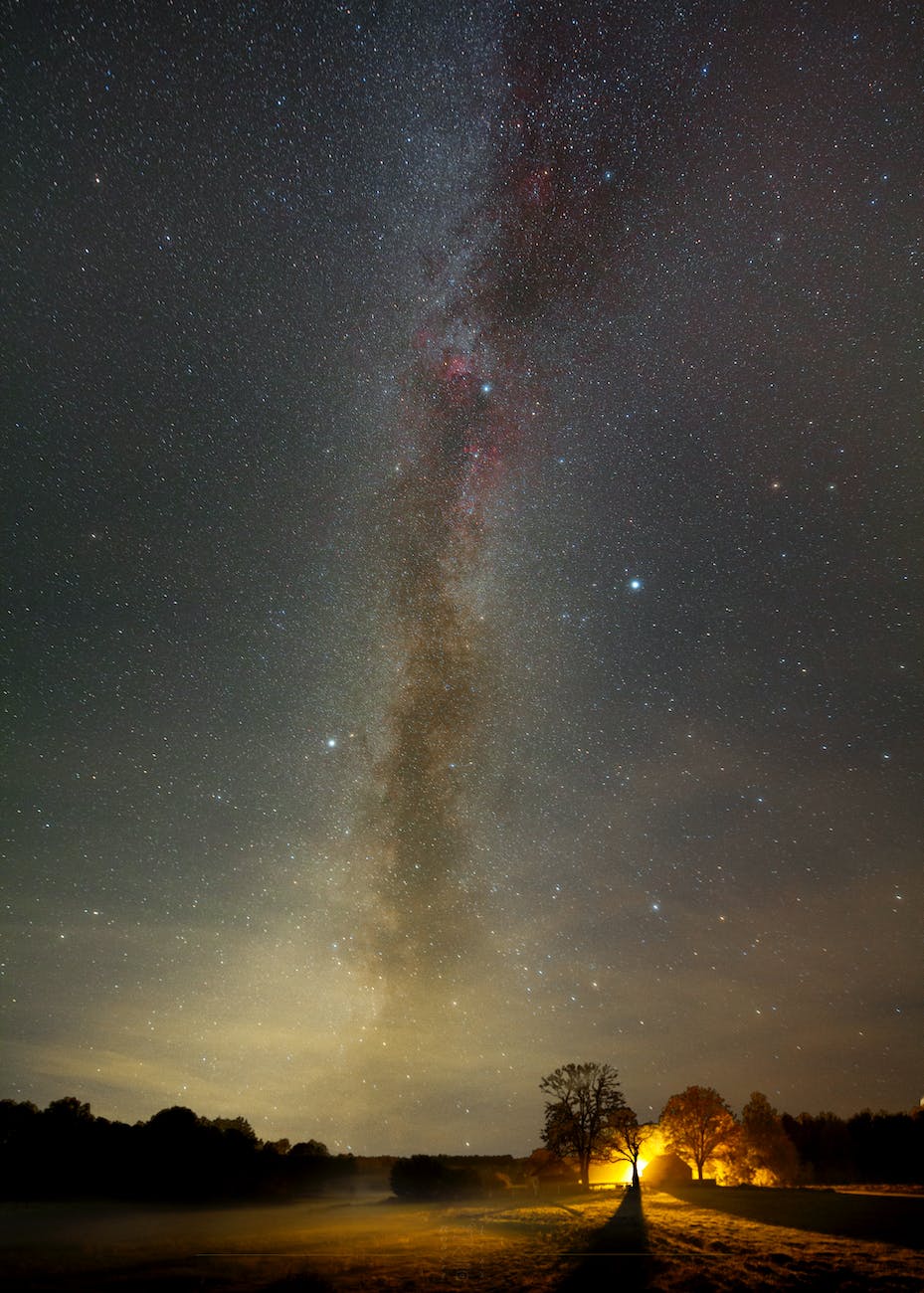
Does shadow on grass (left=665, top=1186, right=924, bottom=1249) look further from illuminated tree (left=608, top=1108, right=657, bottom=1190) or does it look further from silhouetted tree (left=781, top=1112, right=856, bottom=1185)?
silhouetted tree (left=781, top=1112, right=856, bottom=1185)

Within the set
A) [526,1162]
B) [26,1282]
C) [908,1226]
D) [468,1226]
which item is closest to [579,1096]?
[526,1162]

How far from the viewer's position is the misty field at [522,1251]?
16.5 m

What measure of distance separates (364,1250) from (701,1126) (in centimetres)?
5258

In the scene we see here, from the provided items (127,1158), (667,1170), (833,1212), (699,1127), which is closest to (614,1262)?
(833,1212)

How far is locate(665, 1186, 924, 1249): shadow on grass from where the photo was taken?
2286cm

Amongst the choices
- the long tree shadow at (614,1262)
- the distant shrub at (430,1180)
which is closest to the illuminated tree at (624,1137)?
the distant shrub at (430,1180)

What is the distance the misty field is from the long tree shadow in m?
0.06

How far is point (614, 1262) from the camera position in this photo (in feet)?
60.3

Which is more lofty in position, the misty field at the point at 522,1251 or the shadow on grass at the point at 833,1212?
the shadow on grass at the point at 833,1212

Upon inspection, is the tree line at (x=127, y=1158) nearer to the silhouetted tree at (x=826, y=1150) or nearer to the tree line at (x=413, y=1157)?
the tree line at (x=413, y=1157)

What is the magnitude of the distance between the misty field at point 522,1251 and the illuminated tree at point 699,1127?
29.1 metres

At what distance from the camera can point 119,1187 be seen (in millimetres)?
63188

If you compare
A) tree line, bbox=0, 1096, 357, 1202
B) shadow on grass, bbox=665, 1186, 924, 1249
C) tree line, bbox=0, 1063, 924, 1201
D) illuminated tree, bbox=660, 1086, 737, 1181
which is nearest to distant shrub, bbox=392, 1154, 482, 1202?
tree line, bbox=0, 1063, 924, 1201

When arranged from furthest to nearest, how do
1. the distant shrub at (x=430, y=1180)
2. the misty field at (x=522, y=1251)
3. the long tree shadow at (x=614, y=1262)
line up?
1. the distant shrub at (x=430, y=1180)
2. the misty field at (x=522, y=1251)
3. the long tree shadow at (x=614, y=1262)
